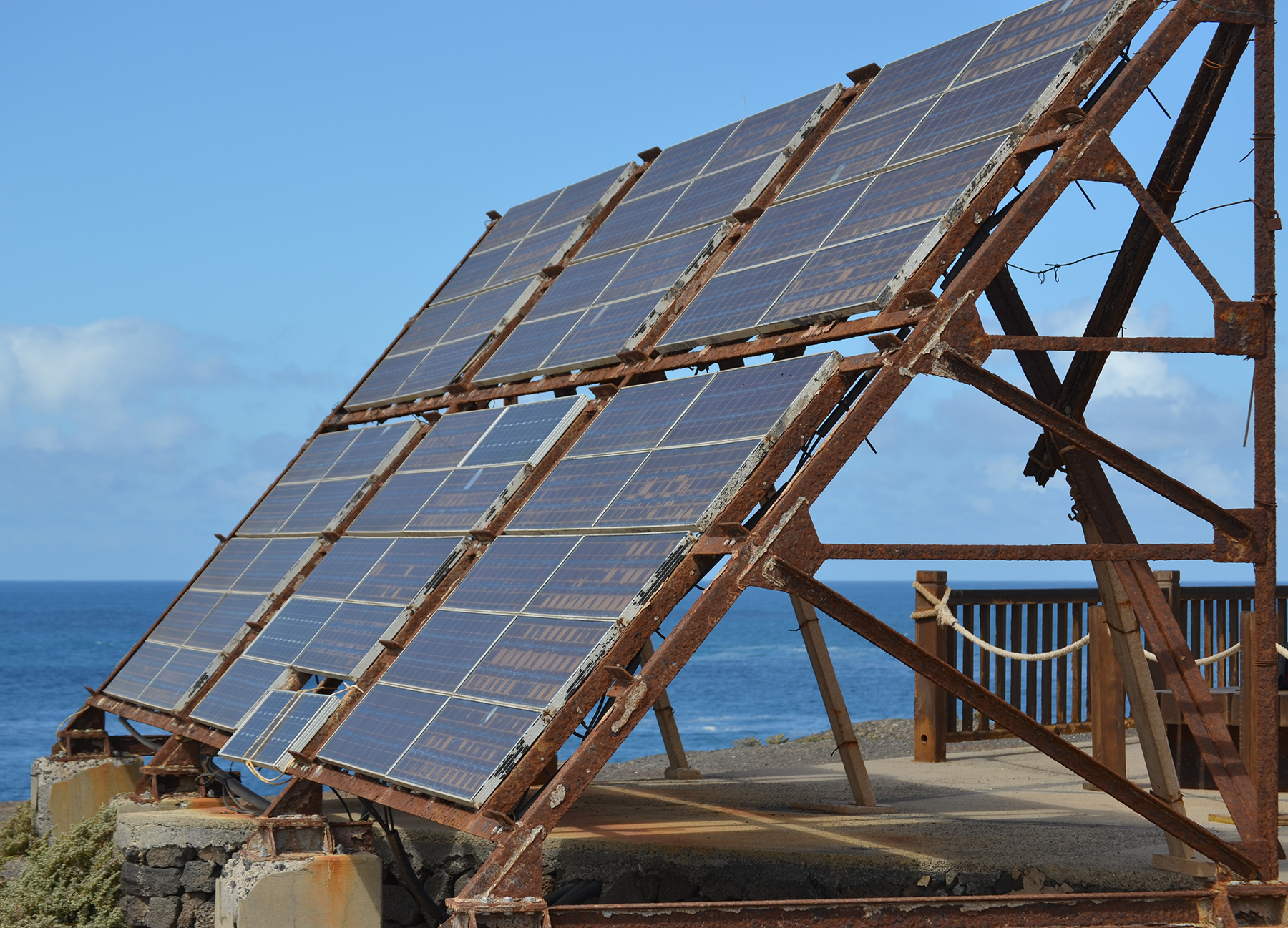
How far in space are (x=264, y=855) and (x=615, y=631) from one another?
310 cm

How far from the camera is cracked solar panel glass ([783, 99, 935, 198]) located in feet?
29.2

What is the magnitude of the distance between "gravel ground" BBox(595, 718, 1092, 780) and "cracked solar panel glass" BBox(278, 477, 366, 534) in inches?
190

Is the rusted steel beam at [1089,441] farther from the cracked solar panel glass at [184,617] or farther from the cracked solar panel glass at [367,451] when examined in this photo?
the cracked solar panel glass at [184,617]

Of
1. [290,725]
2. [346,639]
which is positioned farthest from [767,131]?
[290,725]

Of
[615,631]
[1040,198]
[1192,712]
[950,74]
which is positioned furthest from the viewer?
[950,74]

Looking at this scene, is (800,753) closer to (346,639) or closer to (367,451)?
(367,451)

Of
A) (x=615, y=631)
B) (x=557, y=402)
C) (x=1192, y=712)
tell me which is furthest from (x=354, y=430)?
(x=1192, y=712)

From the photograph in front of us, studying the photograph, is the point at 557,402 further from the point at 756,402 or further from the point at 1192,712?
the point at 1192,712

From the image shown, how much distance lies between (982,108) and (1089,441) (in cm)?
216

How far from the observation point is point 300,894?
8336mm

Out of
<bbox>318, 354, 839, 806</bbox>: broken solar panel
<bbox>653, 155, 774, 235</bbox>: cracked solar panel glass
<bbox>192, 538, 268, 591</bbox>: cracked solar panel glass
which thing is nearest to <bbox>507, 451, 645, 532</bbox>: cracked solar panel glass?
<bbox>318, 354, 839, 806</bbox>: broken solar panel

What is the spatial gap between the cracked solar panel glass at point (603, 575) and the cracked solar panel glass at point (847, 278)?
1647mm

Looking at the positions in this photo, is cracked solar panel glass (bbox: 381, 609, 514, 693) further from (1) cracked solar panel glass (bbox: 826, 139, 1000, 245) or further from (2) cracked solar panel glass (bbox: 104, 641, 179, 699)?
(2) cracked solar panel glass (bbox: 104, 641, 179, 699)

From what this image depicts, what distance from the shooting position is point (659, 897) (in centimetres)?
890
